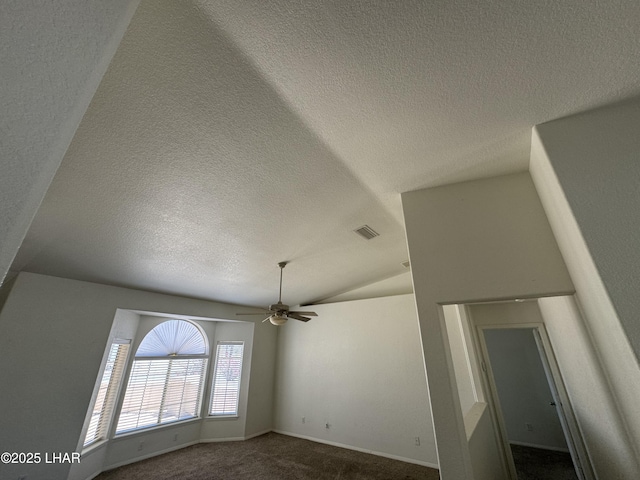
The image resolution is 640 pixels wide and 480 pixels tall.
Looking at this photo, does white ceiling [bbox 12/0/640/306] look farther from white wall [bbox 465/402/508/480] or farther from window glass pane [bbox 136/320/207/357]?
window glass pane [bbox 136/320/207/357]

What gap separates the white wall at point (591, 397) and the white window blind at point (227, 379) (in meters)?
5.79

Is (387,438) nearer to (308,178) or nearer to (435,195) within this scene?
(435,195)

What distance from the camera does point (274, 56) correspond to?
150 centimetres

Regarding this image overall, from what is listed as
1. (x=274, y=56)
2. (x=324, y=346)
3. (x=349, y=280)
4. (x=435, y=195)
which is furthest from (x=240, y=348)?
(x=274, y=56)

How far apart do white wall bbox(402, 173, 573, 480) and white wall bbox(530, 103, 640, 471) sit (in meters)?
0.23

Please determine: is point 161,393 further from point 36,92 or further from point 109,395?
point 36,92

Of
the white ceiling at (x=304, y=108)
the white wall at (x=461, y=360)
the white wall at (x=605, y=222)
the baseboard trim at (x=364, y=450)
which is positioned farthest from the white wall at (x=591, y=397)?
the baseboard trim at (x=364, y=450)

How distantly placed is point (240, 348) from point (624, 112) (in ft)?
22.4

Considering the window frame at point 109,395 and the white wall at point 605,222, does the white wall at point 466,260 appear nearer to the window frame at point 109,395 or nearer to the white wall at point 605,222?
the white wall at point 605,222

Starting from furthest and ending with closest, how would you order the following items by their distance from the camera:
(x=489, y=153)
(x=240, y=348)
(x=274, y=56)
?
(x=240, y=348) → (x=489, y=153) → (x=274, y=56)

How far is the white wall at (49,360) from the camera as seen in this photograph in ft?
9.88

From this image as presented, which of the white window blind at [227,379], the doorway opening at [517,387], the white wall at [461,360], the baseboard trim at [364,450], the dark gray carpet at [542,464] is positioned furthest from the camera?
the white window blind at [227,379]

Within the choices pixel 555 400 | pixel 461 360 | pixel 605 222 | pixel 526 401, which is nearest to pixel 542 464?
pixel 526 401

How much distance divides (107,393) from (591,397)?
255 inches
